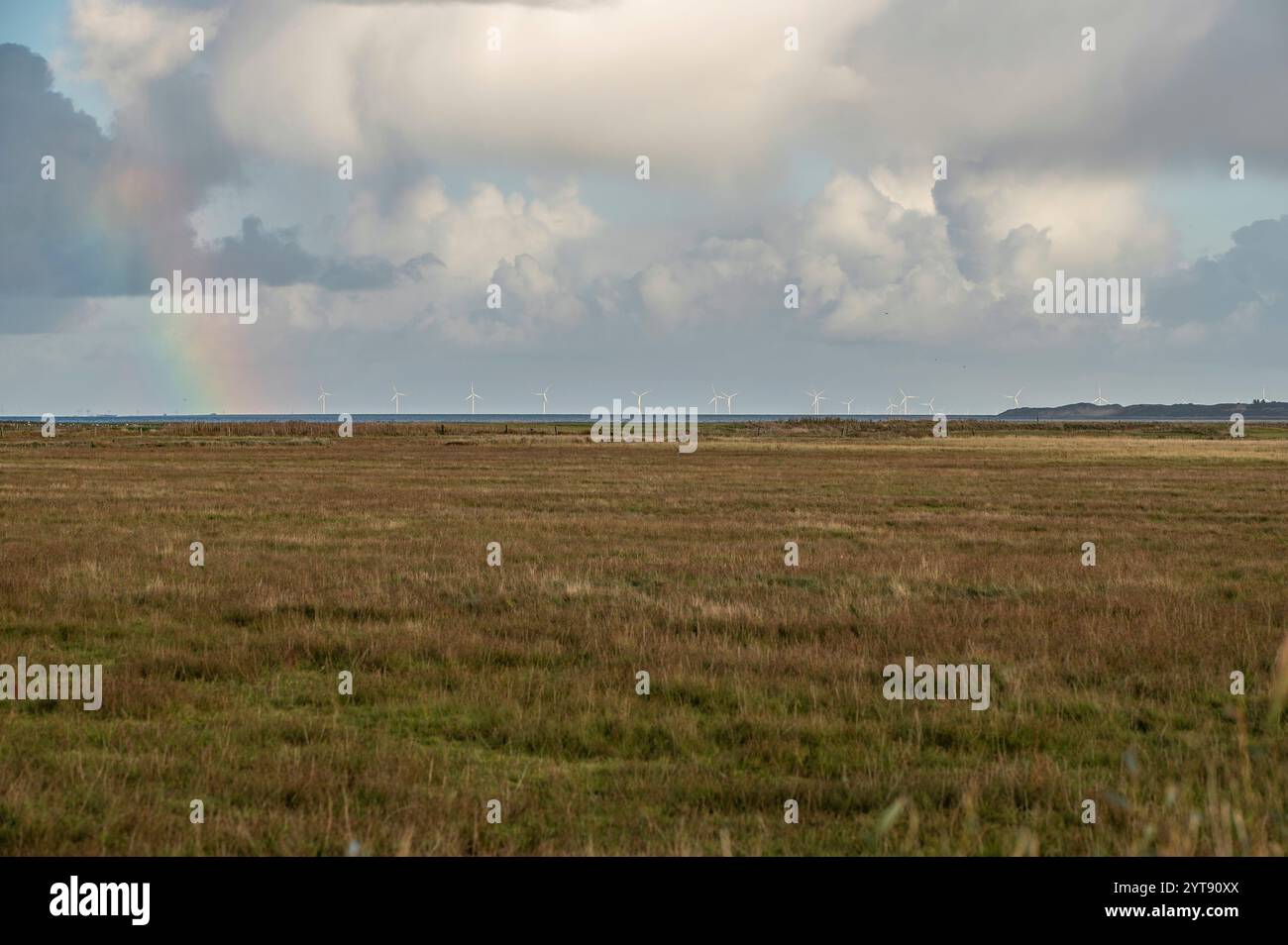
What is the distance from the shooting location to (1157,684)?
1075 cm

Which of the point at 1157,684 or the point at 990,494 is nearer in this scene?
the point at 1157,684

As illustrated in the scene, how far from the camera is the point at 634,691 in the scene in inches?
414

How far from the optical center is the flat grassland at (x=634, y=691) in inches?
268

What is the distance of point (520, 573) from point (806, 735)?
10051 mm

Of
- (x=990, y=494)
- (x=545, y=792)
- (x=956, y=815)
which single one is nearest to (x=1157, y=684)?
(x=956, y=815)

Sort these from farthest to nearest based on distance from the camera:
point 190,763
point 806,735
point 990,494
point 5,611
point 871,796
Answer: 1. point 990,494
2. point 5,611
3. point 806,735
4. point 190,763
5. point 871,796

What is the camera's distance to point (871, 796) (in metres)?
7.42

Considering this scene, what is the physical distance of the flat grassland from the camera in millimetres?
6812
